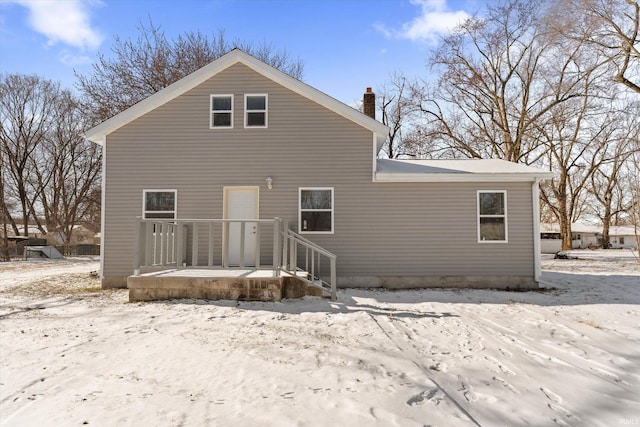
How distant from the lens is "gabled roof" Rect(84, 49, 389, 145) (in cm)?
948

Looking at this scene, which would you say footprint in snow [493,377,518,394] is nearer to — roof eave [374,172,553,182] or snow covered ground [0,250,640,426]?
snow covered ground [0,250,640,426]

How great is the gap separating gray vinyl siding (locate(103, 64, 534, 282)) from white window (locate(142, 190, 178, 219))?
15 centimetres

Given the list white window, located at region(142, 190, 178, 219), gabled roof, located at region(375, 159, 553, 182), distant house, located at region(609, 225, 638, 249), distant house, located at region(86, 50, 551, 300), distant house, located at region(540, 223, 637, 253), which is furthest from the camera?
distant house, located at region(609, 225, 638, 249)

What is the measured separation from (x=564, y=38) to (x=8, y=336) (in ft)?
77.8

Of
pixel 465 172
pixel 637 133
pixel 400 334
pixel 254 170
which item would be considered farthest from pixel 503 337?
pixel 637 133

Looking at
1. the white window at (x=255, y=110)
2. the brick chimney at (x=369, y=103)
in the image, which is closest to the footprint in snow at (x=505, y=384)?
the white window at (x=255, y=110)

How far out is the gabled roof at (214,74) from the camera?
9484 mm

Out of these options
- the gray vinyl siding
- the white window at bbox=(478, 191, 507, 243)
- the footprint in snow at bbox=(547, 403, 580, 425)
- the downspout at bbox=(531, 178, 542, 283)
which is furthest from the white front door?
the footprint in snow at bbox=(547, 403, 580, 425)

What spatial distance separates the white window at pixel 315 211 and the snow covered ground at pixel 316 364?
2.44 metres

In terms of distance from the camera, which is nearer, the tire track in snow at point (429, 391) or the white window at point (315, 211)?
the tire track in snow at point (429, 391)

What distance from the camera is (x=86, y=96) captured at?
16.7m

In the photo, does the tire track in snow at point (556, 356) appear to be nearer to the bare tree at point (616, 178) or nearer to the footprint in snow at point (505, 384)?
the footprint in snow at point (505, 384)

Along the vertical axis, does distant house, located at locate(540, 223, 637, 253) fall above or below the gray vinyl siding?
below

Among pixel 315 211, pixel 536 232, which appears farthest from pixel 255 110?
pixel 536 232
